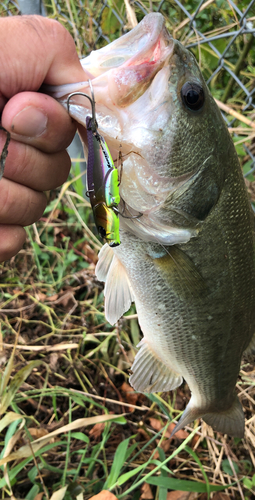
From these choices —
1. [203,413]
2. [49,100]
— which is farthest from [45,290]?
[49,100]

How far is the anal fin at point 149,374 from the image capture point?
150cm

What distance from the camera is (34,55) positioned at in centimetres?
76

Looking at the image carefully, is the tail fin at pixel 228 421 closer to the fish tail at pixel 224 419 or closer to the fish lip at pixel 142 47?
the fish tail at pixel 224 419

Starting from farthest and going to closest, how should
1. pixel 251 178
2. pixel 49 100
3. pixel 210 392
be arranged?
pixel 251 178
pixel 210 392
pixel 49 100

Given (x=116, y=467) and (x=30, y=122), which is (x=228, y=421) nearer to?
(x=116, y=467)

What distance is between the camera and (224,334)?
4.42 ft

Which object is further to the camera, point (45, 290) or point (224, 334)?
point (45, 290)

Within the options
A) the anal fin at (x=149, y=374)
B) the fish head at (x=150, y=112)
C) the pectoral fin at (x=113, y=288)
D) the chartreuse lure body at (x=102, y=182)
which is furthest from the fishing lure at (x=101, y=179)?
the anal fin at (x=149, y=374)

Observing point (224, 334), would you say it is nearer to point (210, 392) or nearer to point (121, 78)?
point (210, 392)

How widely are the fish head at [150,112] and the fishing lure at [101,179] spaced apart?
0.33 feet

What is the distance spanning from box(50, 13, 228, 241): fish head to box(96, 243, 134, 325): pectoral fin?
0.37m

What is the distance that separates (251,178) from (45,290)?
5.42 ft

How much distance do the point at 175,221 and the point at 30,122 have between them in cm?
49

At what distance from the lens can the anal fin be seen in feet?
4.92
